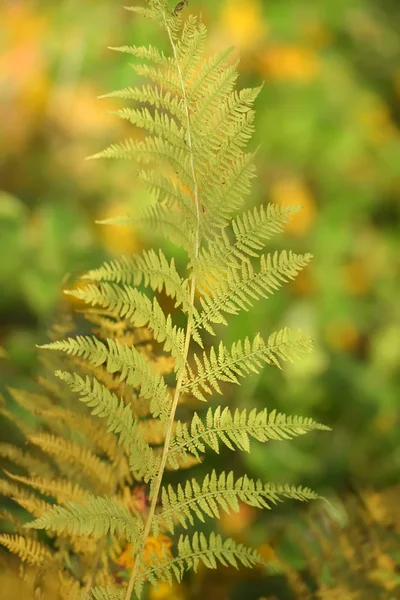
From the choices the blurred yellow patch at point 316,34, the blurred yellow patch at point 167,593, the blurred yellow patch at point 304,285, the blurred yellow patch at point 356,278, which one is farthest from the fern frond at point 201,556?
the blurred yellow patch at point 316,34

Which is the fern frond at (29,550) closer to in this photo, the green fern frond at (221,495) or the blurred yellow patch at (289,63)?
the green fern frond at (221,495)

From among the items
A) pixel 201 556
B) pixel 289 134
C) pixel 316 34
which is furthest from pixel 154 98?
pixel 316 34

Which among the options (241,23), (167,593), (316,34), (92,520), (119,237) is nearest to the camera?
(92,520)

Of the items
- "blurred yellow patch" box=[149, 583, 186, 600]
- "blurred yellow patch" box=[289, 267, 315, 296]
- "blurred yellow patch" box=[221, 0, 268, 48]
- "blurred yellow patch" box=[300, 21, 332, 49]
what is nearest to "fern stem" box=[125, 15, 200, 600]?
"blurred yellow patch" box=[149, 583, 186, 600]

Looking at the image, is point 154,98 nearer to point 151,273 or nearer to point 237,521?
point 151,273

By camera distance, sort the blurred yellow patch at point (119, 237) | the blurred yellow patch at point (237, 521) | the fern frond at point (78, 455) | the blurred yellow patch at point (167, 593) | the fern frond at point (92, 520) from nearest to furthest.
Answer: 1. the fern frond at point (92, 520)
2. the fern frond at point (78, 455)
3. the blurred yellow patch at point (167, 593)
4. the blurred yellow patch at point (237, 521)
5. the blurred yellow patch at point (119, 237)

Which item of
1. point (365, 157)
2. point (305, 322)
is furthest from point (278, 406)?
point (365, 157)

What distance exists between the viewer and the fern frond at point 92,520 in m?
0.37

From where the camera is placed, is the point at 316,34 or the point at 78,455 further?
the point at 316,34

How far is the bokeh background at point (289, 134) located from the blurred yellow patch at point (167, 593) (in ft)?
3.14

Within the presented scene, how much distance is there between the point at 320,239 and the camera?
2381 mm

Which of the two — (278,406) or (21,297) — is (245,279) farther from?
(21,297)

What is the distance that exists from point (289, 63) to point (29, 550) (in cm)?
246

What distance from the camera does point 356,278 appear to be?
2.40 m
